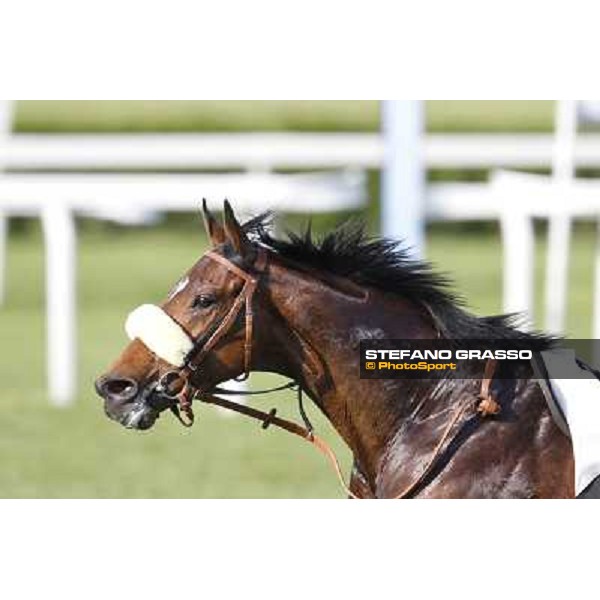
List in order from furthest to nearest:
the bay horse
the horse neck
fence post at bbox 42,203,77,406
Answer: fence post at bbox 42,203,77,406
the horse neck
the bay horse

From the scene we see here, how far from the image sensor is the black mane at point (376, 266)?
403 cm

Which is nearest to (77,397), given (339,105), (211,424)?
(211,424)

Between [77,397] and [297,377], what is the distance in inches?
201

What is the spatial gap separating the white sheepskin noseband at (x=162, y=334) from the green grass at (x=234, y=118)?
16521 mm

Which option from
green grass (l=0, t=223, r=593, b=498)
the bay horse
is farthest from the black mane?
green grass (l=0, t=223, r=593, b=498)

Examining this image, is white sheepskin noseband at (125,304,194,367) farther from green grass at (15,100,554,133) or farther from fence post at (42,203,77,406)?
green grass at (15,100,554,133)

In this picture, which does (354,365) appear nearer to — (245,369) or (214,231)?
(245,369)

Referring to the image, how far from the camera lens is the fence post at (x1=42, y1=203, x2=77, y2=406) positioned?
27.7ft

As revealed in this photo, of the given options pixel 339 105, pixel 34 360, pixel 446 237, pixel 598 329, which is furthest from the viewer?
pixel 339 105

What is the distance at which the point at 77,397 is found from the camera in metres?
8.96

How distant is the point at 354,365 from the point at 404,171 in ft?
9.97

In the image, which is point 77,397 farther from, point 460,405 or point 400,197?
point 460,405

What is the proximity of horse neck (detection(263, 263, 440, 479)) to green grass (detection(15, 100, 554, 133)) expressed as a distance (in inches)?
643

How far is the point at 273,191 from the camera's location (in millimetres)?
8039
